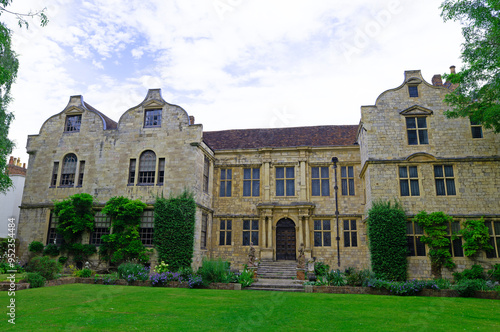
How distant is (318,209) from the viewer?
72.2 feet

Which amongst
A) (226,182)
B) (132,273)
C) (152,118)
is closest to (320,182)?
(226,182)

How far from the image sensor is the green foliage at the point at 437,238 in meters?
16.6

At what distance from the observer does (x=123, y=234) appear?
19.4 m

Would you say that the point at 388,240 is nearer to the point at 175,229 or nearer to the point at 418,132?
the point at 418,132

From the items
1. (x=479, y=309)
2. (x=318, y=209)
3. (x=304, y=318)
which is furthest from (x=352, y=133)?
(x=304, y=318)

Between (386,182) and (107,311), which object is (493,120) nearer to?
(386,182)

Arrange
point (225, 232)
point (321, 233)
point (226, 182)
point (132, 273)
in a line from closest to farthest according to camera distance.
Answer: point (132, 273) → point (321, 233) → point (225, 232) → point (226, 182)

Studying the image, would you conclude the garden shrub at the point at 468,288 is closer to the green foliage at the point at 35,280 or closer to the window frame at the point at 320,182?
the window frame at the point at 320,182

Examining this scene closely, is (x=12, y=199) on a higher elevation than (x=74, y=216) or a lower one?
higher

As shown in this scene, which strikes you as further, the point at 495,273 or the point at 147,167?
the point at 147,167

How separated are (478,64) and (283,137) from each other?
12782 mm

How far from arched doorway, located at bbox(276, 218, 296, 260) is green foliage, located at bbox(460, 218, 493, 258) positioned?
9.55 metres

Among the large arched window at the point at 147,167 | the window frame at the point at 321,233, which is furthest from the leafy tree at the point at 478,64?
the large arched window at the point at 147,167

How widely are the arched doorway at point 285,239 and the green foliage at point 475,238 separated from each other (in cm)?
955
